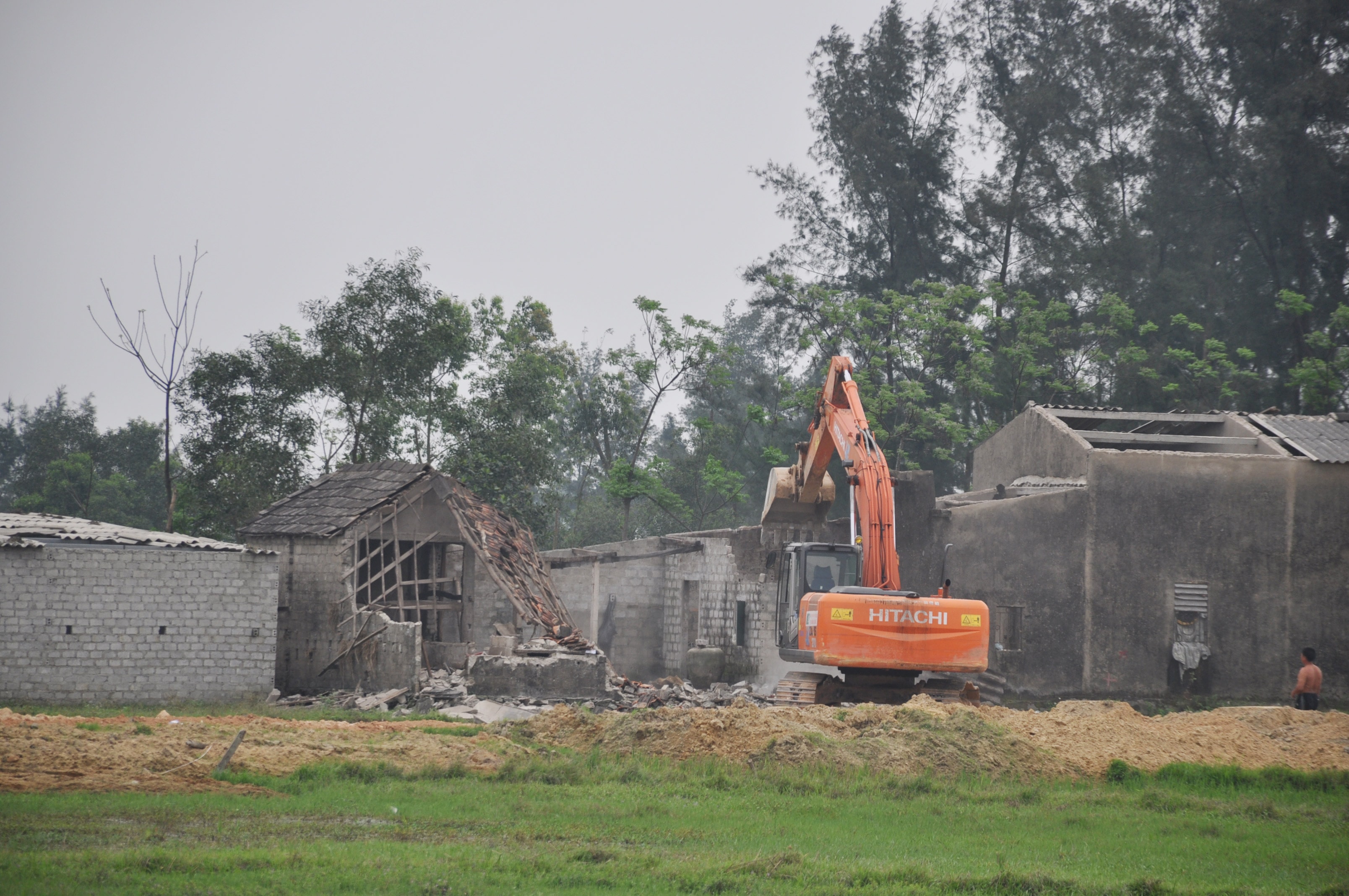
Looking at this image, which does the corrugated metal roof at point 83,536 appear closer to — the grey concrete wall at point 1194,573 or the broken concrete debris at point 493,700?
the broken concrete debris at point 493,700

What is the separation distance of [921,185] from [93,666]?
32.6 meters

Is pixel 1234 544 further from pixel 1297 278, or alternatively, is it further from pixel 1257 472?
pixel 1297 278

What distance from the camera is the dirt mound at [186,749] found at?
1073 cm

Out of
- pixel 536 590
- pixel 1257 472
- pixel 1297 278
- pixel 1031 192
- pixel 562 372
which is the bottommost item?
pixel 536 590

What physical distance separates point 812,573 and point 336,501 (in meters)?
10.8

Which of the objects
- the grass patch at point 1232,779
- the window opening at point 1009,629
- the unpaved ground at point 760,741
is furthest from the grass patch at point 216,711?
the window opening at point 1009,629

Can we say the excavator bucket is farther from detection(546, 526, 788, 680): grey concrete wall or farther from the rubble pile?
detection(546, 526, 788, 680): grey concrete wall

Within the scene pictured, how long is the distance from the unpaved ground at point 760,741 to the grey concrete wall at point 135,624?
9.66 ft

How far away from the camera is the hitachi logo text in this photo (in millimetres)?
14016

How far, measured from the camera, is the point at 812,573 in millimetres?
16172

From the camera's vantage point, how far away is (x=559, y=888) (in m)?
7.60

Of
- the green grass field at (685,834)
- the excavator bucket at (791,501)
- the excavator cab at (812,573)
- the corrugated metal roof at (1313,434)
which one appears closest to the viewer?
the green grass field at (685,834)

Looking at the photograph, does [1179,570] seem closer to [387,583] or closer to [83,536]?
[387,583]

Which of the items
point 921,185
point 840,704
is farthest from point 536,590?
point 921,185
